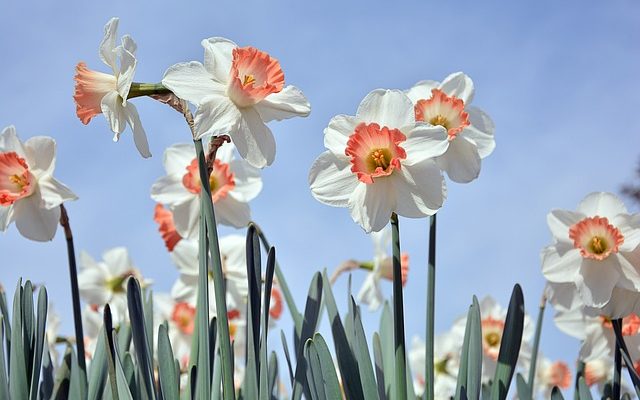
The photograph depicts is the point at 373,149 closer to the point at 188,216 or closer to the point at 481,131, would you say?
the point at 481,131

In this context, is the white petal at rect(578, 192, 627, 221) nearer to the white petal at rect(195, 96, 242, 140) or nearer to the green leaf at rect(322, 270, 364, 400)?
the green leaf at rect(322, 270, 364, 400)

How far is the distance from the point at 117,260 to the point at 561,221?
196cm

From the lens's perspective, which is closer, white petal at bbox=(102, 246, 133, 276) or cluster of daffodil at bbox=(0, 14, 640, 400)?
cluster of daffodil at bbox=(0, 14, 640, 400)

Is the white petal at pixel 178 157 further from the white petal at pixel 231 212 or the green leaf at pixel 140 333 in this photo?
the green leaf at pixel 140 333

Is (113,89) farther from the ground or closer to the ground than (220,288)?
farther from the ground

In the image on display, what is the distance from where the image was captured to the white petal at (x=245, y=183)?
2189 millimetres

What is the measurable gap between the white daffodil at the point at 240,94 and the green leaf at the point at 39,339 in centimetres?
59

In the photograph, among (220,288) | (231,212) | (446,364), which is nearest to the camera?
(220,288)

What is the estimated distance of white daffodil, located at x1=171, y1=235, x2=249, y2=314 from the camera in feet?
8.64

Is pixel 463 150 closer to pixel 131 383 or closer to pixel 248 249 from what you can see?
pixel 248 249

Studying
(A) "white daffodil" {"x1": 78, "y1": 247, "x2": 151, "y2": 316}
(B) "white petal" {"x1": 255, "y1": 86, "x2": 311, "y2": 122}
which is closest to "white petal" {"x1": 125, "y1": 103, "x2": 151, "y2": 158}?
(B) "white petal" {"x1": 255, "y1": 86, "x2": 311, "y2": 122}

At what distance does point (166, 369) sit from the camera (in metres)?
1.55

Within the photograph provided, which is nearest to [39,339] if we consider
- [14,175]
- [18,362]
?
[18,362]

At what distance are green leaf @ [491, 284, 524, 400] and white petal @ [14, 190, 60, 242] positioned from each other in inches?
43.2
